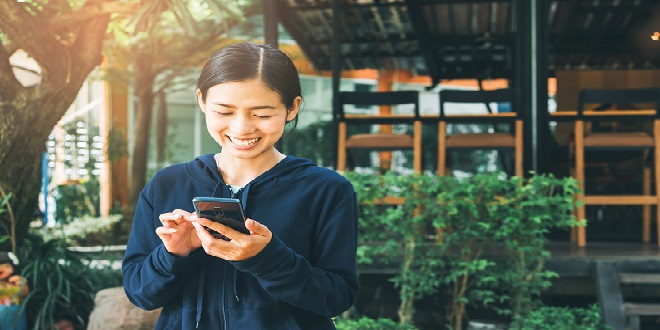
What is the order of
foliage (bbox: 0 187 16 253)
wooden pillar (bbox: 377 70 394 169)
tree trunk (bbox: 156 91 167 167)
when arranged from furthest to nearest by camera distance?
tree trunk (bbox: 156 91 167 167) < wooden pillar (bbox: 377 70 394 169) < foliage (bbox: 0 187 16 253)

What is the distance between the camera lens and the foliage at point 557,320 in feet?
15.2

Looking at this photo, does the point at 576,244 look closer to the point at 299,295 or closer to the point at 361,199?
the point at 361,199

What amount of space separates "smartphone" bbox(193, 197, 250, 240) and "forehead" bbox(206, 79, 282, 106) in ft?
0.78

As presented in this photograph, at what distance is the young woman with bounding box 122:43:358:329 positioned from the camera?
1.47 m

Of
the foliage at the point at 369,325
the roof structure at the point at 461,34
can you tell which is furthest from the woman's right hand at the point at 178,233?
the roof structure at the point at 461,34

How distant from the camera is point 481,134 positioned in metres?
6.38

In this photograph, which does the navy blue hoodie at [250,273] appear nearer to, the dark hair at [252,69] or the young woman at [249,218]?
the young woman at [249,218]

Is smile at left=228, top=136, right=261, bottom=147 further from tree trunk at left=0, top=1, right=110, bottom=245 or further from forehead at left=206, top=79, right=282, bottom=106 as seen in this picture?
tree trunk at left=0, top=1, right=110, bottom=245

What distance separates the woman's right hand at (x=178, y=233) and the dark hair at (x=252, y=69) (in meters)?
0.25

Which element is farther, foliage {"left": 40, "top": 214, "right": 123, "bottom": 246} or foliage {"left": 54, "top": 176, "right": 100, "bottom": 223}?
foliage {"left": 54, "top": 176, "right": 100, "bottom": 223}

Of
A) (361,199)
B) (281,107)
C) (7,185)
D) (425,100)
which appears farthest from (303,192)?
(425,100)

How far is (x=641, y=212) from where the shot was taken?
6781 mm

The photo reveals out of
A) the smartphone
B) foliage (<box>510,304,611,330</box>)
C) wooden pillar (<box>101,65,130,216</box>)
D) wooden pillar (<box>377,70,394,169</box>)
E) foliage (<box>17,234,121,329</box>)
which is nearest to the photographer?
the smartphone

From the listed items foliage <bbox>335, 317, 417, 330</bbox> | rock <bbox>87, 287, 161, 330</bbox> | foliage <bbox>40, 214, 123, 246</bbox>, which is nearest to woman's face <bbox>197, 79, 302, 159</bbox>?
rock <bbox>87, 287, 161, 330</bbox>
